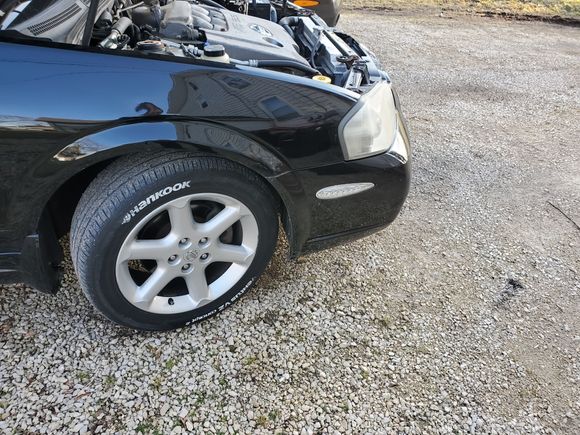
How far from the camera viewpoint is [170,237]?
1.95 m

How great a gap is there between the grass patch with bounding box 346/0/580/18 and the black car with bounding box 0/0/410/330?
6.70 m

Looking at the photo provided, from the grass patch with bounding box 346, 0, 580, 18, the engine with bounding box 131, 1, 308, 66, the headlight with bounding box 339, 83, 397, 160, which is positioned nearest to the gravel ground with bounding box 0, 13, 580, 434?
the headlight with bounding box 339, 83, 397, 160

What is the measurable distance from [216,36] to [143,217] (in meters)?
1.30

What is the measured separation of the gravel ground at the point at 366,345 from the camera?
1894mm

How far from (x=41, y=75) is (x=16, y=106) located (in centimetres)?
13

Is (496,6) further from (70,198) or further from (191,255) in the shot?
(70,198)

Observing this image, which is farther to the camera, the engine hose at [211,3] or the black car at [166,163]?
the engine hose at [211,3]

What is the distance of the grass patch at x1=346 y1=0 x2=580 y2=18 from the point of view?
826 centimetres

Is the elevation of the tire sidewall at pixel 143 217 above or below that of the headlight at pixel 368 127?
below

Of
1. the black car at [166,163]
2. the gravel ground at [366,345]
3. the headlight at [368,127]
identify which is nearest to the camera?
the black car at [166,163]

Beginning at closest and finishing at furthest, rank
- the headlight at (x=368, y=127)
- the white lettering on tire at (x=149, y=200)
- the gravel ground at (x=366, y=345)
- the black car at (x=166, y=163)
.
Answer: the black car at (x=166, y=163)
the white lettering on tire at (x=149, y=200)
the gravel ground at (x=366, y=345)
the headlight at (x=368, y=127)

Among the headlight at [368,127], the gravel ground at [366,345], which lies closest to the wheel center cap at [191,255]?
the gravel ground at [366,345]

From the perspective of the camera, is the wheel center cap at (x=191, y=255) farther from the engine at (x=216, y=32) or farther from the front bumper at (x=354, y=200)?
the engine at (x=216, y=32)

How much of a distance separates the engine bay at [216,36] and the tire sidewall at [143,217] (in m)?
0.54
